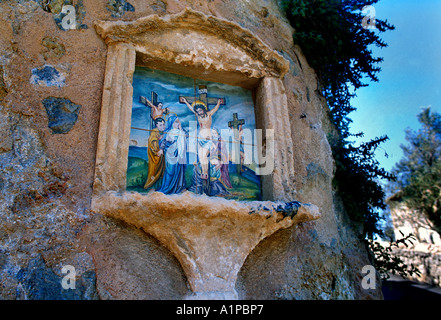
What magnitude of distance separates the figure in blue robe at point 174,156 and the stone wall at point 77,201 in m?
0.52

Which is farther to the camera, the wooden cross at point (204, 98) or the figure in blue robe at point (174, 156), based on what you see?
the wooden cross at point (204, 98)

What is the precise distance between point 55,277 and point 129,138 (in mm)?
1154

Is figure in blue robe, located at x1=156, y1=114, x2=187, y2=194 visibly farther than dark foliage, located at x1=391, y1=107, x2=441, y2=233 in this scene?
No

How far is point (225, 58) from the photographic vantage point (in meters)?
3.27

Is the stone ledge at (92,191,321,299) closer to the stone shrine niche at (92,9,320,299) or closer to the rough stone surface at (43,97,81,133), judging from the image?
the stone shrine niche at (92,9,320,299)

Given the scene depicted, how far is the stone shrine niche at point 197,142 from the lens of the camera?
2.47 meters

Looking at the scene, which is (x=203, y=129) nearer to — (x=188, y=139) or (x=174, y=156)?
(x=188, y=139)

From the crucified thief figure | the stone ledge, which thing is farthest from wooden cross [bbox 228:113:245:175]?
the stone ledge

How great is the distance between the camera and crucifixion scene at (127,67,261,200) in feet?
9.40
